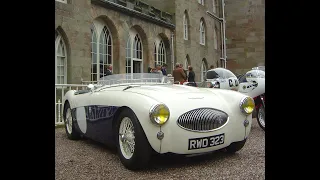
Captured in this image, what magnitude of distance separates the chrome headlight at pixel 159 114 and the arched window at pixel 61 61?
329 inches

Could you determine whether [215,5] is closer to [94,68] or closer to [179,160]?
[94,68]

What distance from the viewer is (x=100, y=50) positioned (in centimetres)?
1289

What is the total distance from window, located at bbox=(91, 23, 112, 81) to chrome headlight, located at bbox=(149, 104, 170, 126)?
9.56m

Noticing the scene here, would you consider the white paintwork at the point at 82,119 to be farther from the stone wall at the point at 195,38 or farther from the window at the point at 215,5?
the window at the point at 215,5

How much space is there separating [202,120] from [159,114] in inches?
19.1

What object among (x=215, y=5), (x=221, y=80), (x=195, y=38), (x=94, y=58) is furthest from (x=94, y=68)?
(x=215, y=5)

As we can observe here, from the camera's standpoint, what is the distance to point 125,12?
13.9 metres

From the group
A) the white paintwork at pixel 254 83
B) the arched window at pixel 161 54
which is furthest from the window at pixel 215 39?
the white paintwork at pixel 254 83

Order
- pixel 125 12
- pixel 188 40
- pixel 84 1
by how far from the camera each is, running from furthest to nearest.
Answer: pixel 188 40 → pixel 125 12 → pixel 84 1

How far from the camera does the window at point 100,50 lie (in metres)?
12.4
